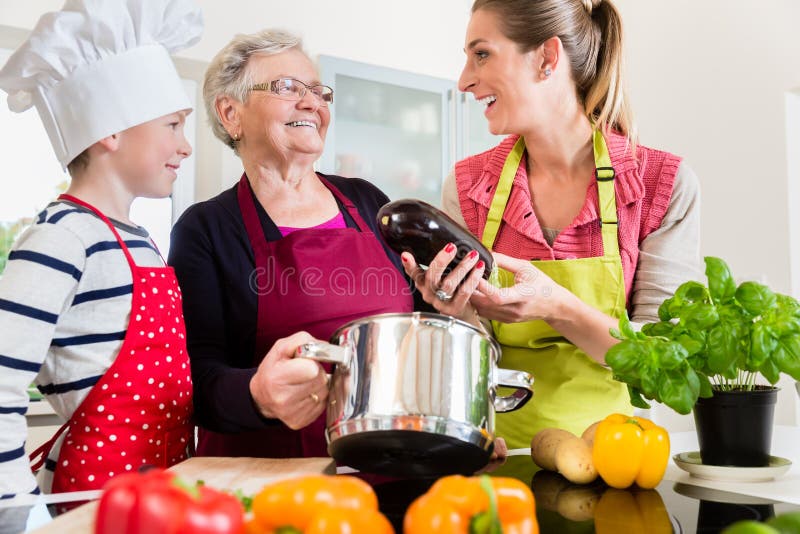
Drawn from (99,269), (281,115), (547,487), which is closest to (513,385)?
(547,487)

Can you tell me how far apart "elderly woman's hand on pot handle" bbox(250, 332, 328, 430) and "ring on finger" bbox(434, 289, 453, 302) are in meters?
0.28

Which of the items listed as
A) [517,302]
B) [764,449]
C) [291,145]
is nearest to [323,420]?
[517,302]

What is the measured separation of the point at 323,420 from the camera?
1.33 meters

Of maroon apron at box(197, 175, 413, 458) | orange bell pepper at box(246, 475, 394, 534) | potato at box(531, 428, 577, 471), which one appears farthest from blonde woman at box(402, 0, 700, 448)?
orange bell pepper at box(246, 475, 394, 534)

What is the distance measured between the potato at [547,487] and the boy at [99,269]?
1.87 feet

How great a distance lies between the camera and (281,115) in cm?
141

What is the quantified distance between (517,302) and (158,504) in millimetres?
877

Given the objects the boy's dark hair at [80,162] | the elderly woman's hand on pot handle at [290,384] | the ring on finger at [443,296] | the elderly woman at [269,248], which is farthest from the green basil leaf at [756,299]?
the boy's dark hair at [80,162]

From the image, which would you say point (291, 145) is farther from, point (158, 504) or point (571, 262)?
point (158, 504)

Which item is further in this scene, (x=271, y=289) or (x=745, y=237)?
(x=745, y=237)

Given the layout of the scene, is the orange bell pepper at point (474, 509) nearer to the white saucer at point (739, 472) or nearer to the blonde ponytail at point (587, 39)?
the white saucer at point (739, 472)

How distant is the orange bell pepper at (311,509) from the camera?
0.52 m

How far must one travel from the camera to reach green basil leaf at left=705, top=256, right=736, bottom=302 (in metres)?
0.97

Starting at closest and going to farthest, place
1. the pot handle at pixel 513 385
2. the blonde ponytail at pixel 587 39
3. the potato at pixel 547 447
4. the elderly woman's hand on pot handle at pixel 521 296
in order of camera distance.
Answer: the pot handle at pixel 513 385, the potato at pixel 547 447, the elderly woman's hand on pot handle at pixel 521 296, the blonde ponytail at pixel 587 39
